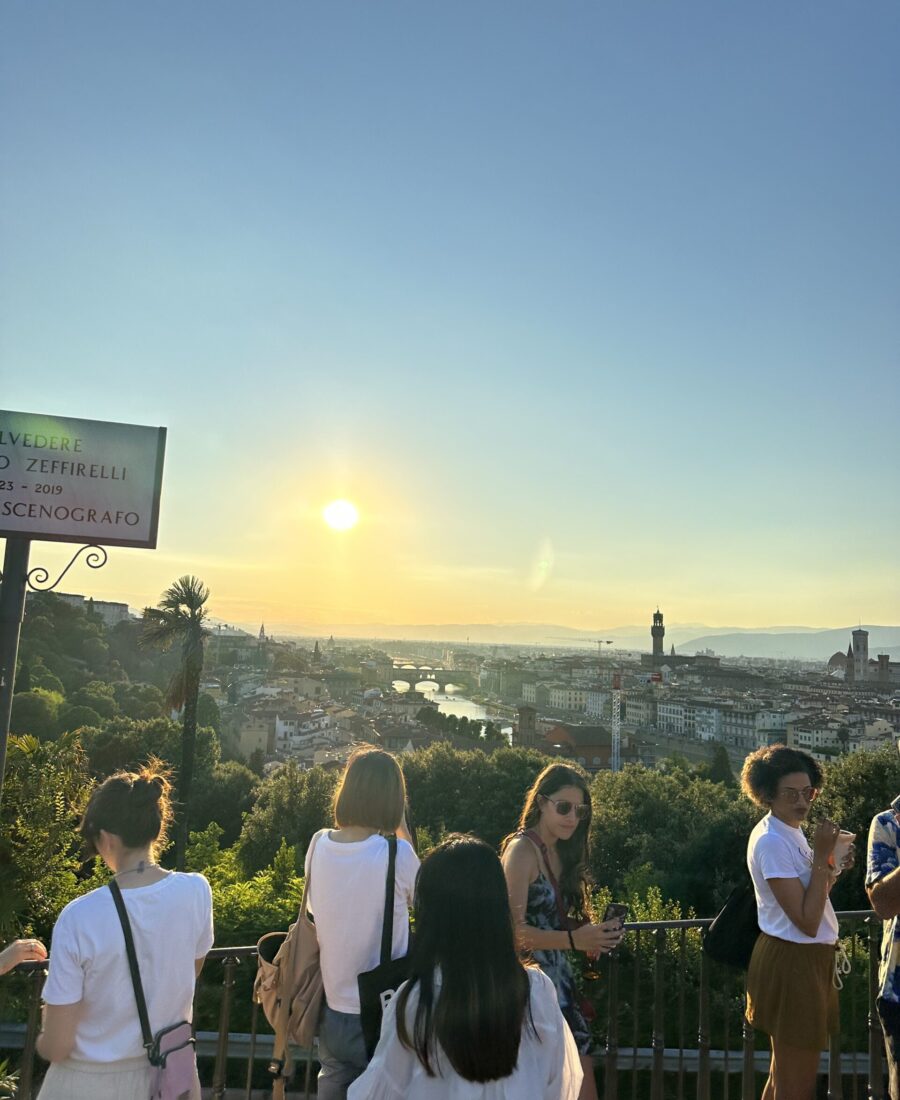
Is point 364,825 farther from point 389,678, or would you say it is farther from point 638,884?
point 389,678

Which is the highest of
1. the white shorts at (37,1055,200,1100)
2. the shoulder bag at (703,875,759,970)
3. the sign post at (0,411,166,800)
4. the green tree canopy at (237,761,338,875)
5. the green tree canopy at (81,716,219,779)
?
the sign post at (0,411,166,800)

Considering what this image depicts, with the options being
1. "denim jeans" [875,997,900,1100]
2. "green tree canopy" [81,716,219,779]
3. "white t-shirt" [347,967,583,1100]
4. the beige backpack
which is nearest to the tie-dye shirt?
"denim jeans" [875,997,900,1100]

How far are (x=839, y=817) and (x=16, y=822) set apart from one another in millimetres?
21602

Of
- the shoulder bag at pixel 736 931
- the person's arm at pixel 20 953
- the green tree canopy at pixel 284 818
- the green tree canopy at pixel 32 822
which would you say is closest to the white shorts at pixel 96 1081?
the person's arm at pixel 20 953

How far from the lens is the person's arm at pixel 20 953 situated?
2.40 m

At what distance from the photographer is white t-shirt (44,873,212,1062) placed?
2.08 m

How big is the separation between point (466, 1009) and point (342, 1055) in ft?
3.36

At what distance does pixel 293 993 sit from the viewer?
2.58 metres

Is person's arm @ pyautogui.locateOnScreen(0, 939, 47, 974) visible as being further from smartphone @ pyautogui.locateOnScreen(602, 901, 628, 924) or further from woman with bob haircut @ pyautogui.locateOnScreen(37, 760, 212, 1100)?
smartphone @ pyautogui.locateOnScreen(602, 901, 628, 924)

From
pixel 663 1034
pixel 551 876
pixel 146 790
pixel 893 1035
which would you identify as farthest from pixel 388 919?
pixel 663 1034

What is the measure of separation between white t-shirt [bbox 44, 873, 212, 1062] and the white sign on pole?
8.46ft

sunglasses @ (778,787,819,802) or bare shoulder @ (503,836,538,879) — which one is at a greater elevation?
sunglasses @ (778,787,819,802)

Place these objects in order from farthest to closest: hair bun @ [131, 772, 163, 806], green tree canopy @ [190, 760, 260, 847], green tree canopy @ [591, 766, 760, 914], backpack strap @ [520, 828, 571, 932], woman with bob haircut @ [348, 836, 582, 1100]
Result: green tree canopy @ [190, 760, 260, 847] → green tree canopy @ [591, 766, 760, 914] → backpack strap @ [520, 828, 571, 932] → hair bun @ [131, 772, 163, 806] → woman with bob haircut @ [348, 836, 582, 1100]

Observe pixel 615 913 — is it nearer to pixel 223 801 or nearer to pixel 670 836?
pixel 670 836
